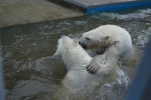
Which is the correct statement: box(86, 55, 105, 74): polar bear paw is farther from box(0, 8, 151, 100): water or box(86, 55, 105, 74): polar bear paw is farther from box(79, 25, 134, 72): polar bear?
box(79, 25, 134, 72): polar bear

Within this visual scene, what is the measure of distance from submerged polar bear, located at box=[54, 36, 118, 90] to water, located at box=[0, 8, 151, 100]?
13cm

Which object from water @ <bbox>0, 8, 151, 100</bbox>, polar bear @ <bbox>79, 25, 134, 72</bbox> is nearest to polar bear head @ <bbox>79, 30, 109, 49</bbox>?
polar bear @ <bbox>79, 25, 134, 72</bbox>

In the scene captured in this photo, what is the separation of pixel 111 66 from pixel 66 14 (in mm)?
4203

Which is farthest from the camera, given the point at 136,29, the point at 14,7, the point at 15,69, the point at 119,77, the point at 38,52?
the point at 14,7

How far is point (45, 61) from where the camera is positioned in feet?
14.0

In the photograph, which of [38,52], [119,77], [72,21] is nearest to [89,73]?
[119,77]

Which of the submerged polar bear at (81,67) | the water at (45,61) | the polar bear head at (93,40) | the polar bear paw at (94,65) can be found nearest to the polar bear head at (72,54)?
the submerged polar bear at (81,67)

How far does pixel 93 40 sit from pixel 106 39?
0.27 meters

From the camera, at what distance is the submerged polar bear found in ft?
10.3

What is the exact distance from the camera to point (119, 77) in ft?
11.7

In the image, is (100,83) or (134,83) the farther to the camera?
(100,83)

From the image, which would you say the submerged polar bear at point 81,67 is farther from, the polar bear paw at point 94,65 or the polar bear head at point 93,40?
the polar bear head at point 93,40

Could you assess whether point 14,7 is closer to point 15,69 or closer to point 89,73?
point 15,69

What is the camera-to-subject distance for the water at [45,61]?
3.28m
